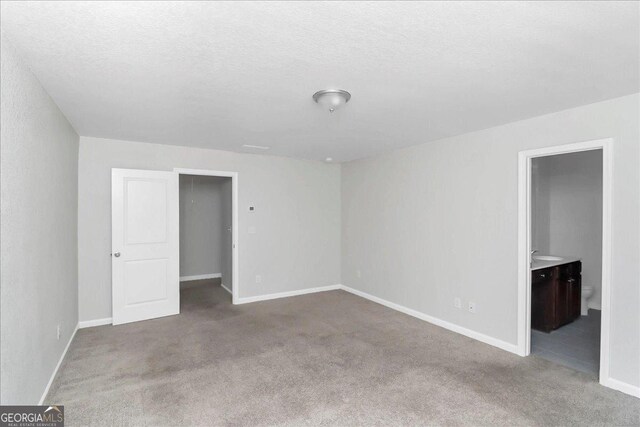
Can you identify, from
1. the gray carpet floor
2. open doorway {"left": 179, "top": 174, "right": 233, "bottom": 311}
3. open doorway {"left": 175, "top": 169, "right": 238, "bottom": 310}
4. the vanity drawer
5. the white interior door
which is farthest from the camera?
open doorway {"left": 179, "top": 174, "right": 233, "bottom": 311}

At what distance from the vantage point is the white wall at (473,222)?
2691 mm

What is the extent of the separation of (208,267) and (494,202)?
19.6ft

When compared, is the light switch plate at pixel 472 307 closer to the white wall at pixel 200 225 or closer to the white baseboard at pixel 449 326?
the white baseboard at pixel 449 326

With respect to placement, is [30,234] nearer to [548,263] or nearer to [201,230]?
[548,263]

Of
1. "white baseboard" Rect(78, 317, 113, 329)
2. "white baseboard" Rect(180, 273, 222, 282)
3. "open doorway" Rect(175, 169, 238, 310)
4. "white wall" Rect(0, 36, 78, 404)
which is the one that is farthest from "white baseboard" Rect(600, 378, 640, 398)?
"white baseboard" Rect(180, 273, 222, 282)

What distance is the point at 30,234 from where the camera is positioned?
2.23 metres

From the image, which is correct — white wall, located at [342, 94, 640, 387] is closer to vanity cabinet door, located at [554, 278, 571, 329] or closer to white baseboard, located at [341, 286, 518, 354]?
white baseboard, located at [341, 286, 518, 354]

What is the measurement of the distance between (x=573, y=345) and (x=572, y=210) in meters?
2.30

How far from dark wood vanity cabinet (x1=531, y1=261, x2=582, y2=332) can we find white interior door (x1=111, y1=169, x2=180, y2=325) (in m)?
4.61

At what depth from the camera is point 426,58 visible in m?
2.07

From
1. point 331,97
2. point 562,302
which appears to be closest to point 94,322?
point 331,97

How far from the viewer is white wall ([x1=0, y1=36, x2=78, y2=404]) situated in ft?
5.98

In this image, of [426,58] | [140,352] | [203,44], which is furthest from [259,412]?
[426,58]

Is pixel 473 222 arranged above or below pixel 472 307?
above
